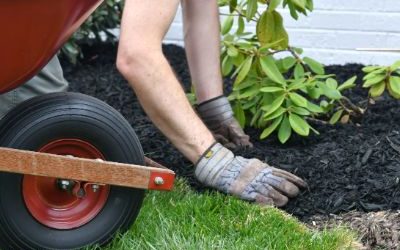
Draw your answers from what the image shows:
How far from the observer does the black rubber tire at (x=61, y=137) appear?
267 cm

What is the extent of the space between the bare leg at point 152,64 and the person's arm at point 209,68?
0.57m

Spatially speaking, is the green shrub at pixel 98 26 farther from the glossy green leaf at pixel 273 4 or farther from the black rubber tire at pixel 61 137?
the black rubber tire at pixel 61 137

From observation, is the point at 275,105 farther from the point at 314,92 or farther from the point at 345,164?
the point at 345,164

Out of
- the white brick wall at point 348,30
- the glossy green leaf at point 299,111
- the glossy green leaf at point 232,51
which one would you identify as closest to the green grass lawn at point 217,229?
the glossy green leaf at point 299,111

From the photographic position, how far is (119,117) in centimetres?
276

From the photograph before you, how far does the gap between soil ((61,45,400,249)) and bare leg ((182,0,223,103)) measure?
1.02 feet

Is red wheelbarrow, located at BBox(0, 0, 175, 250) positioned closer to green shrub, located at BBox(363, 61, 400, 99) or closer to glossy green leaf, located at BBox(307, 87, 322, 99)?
glossy green leaf, located at BBox(307, 87, 322, 99)

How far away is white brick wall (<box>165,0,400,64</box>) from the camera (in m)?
5.23

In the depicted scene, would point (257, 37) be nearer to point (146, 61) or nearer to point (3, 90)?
point (146, 61)

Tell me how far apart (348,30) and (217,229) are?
8.96 feet

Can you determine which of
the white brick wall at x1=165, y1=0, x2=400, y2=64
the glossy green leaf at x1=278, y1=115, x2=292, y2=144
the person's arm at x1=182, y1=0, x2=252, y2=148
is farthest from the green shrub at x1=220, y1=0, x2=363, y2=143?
the white brick wall at x1=165, y1=0, x2=400, y2=64

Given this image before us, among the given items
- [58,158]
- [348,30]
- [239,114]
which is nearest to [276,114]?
[239,114]

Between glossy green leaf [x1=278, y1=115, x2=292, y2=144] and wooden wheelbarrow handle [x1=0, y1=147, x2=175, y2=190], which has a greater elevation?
wooden wheelbarrow handle [x1=0, y1=147, x2=175, y2=190]

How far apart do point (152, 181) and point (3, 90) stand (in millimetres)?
544
